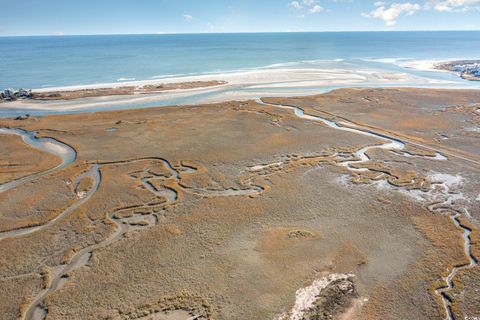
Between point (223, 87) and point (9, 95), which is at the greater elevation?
point (9, 95)

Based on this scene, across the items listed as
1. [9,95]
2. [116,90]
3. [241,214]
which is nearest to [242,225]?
[241,214]

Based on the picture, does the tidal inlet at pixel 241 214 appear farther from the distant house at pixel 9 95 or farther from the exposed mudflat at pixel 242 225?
the distant house at pixel 9 95

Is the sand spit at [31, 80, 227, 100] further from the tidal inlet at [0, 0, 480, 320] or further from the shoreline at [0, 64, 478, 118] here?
the tidal inlet at [0, 0, 480, 320]

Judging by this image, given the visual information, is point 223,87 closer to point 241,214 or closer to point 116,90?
point 116,90

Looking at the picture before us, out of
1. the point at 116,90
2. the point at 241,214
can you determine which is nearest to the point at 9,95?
the point at 116,90

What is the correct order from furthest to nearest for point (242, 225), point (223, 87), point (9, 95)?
point (223, 87) < point (9, 95) < point (242, 225)

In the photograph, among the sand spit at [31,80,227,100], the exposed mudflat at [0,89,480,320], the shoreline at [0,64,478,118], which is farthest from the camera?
the sand spit at [31,80,227,100]

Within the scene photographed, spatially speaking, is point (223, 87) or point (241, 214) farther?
point (223, 87)

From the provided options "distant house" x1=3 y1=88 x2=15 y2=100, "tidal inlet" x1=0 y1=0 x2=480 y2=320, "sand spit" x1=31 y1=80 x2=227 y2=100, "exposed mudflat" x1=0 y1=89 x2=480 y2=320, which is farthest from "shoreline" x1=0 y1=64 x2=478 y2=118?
"exposed mudflat" x1=0 y1=89 x2=480 y2=320

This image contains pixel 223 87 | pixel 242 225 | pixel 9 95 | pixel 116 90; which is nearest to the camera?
pixel 242 225

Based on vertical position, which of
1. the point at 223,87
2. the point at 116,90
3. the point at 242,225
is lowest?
the point at 242,225
